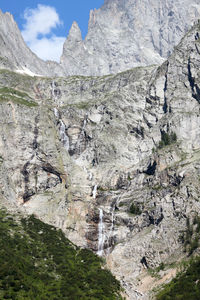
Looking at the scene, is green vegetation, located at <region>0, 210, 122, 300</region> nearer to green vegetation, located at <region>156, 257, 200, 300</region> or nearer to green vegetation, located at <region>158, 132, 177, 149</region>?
green vegetation, located at <region>156, 257, 200, 300</region>

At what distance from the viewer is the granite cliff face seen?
323 ft

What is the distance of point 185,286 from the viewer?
238ft

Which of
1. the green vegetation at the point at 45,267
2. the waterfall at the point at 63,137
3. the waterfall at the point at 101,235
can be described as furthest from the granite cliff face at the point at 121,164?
the green vegetation at the point at 45,267

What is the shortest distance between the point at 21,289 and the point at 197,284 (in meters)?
33.4

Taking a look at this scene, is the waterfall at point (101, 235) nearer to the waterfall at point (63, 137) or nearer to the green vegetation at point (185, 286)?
the green vegetation at point (185, 286)

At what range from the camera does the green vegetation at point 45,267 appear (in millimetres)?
68500

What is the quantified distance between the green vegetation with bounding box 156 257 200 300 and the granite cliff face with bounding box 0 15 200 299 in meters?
6.87

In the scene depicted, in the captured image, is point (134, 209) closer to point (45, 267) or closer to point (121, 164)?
point (121, 164)

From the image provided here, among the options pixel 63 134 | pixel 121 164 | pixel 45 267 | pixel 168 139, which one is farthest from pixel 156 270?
pixel 63 134

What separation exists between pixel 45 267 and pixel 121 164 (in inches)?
2216

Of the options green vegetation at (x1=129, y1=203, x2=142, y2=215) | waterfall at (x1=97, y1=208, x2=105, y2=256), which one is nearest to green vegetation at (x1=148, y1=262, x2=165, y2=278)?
waterfall at (x1=97, y1=208, x2=105, y2=256)

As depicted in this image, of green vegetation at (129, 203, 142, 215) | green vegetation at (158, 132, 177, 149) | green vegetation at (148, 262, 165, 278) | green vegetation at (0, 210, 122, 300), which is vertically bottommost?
green vegetation at (148, 262, 165, 278)

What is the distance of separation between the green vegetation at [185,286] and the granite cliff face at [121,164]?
22.5 ft

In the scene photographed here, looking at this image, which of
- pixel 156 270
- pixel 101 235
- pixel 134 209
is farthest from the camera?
pixel 134 209
